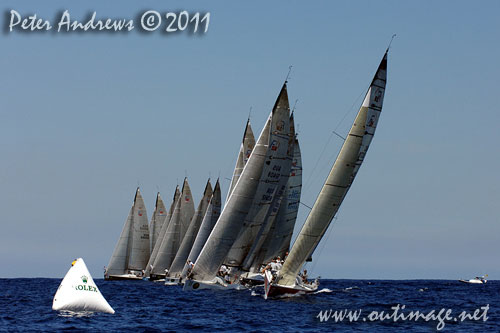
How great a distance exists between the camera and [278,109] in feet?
194

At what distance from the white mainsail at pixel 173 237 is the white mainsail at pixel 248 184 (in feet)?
Result: 113

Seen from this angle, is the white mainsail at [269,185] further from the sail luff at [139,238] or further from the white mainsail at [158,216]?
the white mainsail at [158,216]

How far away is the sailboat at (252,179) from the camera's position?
59.3m

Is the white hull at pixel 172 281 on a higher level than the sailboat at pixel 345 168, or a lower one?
lower

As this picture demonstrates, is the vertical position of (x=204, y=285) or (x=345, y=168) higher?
(x=345, y=168)

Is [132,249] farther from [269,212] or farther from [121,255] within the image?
[269,212]

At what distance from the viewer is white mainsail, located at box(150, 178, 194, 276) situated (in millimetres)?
94500

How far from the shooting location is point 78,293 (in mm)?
40469

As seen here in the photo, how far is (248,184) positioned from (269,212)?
8.22 meters

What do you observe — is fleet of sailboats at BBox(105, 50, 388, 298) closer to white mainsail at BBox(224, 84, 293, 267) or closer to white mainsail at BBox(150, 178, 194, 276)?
white mainsail at BBox(224, 84, 293, 267)

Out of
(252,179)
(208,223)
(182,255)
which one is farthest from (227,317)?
(182,255)

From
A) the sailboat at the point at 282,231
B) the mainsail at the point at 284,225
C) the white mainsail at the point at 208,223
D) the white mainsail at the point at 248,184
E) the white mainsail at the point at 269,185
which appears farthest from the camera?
the white mainsail at the point at 208,223

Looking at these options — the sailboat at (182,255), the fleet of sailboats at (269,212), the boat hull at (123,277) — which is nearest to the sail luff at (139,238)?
the boat hull at (123,277)

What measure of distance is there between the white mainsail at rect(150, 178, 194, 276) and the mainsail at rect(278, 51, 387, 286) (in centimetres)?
4374
